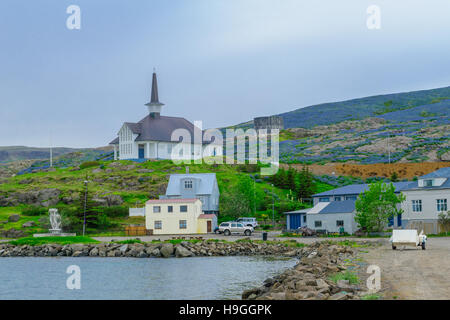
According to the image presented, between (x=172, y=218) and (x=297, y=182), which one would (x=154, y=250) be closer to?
(x=172, y=218)

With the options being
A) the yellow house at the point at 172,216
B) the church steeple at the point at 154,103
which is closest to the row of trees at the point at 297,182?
the yellow house at the point at 172,216

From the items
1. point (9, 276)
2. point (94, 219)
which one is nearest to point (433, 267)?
point (9, 276)

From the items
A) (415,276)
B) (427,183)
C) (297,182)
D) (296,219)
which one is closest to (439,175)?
(427,183)

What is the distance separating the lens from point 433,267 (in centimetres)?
2427

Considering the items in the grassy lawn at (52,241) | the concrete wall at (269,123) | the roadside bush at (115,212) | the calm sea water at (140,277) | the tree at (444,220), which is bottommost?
the calm sea water at (140,277)

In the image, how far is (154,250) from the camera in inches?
1834

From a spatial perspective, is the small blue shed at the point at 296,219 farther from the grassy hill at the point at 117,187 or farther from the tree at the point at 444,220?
the tree at the point at 444,220

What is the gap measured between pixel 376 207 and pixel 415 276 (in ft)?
109

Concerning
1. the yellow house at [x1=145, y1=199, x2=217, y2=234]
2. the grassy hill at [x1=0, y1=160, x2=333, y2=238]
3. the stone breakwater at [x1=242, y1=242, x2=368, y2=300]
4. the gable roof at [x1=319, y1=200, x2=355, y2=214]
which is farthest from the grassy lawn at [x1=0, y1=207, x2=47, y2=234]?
the stone breakwater at [x1=242, y1=242, x2=368, y2=300]

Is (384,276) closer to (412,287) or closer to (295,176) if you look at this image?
(412,287)

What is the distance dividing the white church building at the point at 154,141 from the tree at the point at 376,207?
51939 millimetres

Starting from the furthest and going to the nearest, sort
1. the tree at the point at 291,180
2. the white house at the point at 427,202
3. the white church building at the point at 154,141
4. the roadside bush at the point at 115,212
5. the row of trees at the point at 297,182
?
the white church building at the point at 154,141
the tree at the point at 291,180
the row of trees at the point at 297,182
the roadside bush at the point at 115,212
the white house at the point at 427,202

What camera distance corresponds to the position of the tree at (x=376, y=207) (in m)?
53.7

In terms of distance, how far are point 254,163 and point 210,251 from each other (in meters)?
56.6
